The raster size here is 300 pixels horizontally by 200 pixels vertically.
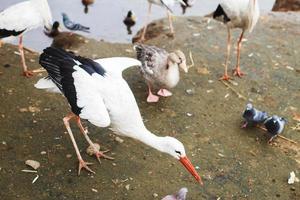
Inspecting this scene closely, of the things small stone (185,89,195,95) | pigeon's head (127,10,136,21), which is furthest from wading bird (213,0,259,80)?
pigeon's head (127,10,136,21)

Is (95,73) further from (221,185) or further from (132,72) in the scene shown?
(132,72)

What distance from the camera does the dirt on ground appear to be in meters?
5.54

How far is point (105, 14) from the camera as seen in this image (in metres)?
11.1

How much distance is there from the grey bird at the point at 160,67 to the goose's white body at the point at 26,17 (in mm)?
1577

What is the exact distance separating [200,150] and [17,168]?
7.34 feet

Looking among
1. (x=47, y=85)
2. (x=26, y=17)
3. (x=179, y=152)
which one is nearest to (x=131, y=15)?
(x=26, y=17)

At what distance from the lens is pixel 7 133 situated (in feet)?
20.0

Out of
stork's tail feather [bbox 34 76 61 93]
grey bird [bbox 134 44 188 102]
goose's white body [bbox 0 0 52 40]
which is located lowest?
grey bird [bbox 134 44 188 102]

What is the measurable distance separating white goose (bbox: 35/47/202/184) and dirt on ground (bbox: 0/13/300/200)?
0.44 m

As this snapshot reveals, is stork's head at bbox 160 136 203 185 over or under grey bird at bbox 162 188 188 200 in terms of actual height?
over

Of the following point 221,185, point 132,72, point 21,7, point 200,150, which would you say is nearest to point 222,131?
point 200,150

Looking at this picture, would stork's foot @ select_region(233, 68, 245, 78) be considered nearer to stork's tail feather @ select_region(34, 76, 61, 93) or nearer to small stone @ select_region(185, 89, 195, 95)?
small stone @ select_region(185, 89, 195, 95)

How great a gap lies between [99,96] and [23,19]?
2544 millimetres

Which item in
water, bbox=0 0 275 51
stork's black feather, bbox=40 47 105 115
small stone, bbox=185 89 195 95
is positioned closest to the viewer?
stork's black feather, bbox=40 47 105 115
